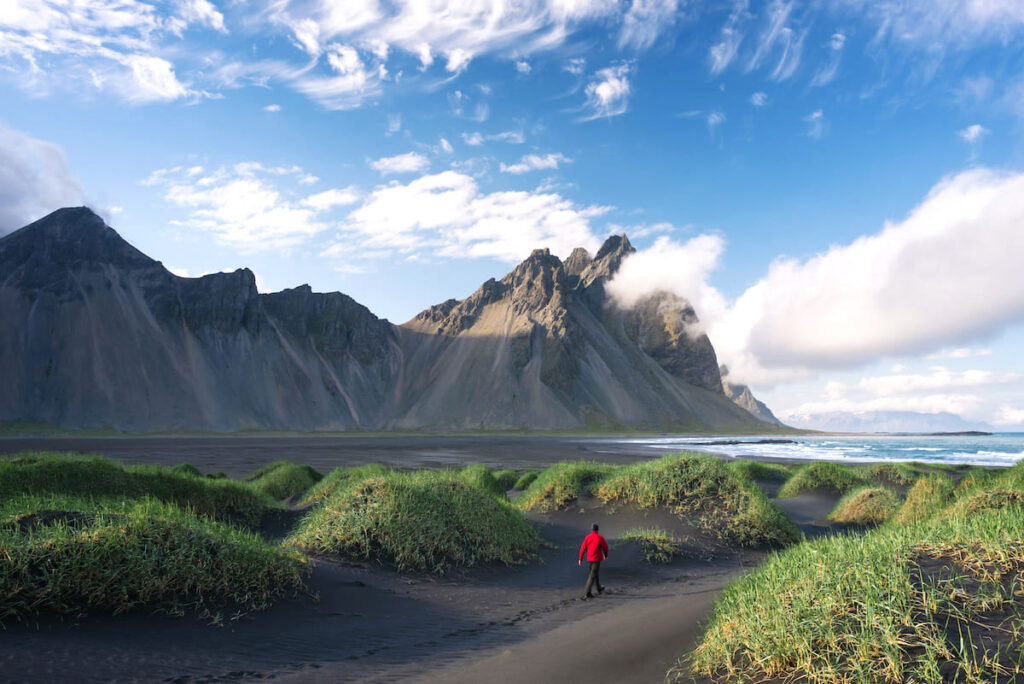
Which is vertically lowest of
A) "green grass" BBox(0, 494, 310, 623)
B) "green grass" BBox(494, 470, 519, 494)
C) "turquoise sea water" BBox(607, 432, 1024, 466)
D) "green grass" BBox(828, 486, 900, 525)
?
"turquoise sea water" BBox(607, 432, 1024, 466)

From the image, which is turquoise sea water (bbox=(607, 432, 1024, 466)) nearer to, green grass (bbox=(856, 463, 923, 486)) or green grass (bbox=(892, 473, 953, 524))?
green grass (bbox=(856, 463, 923, 486))

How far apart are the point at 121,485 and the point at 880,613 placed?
20402 mm

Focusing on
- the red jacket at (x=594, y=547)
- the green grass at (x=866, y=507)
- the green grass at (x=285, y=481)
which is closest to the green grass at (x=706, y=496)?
the green grass at (x=866, y=507)

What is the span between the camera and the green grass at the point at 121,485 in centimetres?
1708

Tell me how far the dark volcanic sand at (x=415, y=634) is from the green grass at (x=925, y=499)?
15.8 feet

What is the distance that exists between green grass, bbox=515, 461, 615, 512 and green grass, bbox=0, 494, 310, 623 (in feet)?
42.9

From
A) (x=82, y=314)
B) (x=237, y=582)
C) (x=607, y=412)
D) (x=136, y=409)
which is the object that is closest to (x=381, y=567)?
(x=237, y=582)

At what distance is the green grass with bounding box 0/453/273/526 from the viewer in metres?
17.1

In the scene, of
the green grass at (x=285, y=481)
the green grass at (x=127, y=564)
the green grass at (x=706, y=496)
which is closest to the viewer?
the green grass at (x=127, y=564)

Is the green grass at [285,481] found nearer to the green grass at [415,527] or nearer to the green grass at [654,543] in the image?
the green grass at [415,527]

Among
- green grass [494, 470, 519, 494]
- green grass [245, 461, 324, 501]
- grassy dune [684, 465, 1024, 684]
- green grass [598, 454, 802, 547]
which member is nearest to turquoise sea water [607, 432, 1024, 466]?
green grass [598, 454, 802, 547]

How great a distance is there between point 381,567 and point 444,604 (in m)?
2.25

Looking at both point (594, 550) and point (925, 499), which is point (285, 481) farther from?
point (925, 499)

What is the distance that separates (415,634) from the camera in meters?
10.1
